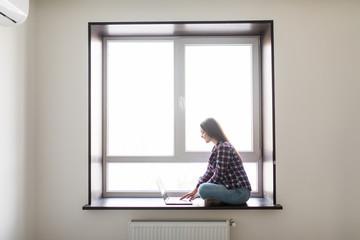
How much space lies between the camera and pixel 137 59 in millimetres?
2791

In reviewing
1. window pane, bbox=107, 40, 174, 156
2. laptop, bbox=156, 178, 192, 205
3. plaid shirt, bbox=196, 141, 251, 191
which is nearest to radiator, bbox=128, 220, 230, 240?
laptop, bbox=156, 178, 192, 205

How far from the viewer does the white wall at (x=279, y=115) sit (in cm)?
246

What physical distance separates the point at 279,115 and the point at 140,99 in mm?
1195

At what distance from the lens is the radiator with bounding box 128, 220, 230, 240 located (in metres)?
2.40

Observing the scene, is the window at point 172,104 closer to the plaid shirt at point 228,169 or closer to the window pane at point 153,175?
the window pane at point 153,175

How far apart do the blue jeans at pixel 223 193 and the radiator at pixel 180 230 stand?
19 cm

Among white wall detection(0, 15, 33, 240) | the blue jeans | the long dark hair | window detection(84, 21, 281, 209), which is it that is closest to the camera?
white wall detection(0, 15, 33, 240)

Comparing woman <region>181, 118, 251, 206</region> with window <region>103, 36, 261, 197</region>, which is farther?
window <region>103, 36, 261, 197</region>

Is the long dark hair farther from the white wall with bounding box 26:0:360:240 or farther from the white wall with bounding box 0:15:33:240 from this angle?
the white wall with bounding box 0:15:33:240

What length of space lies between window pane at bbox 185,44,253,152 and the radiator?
0.65 metres

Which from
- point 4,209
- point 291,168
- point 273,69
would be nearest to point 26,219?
point 4,209

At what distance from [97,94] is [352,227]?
2.34 m

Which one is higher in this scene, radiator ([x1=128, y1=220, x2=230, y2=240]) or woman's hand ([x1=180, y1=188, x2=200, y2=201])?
woman's hand ([x1=180, y1=188, x2=200, y2=201])

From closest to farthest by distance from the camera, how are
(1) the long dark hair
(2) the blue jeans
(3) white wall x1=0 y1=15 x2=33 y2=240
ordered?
(3) white wall x1=0 y1=15 x2=33 y2=240 → (2) the blue jeans → (1) the long dark hair
